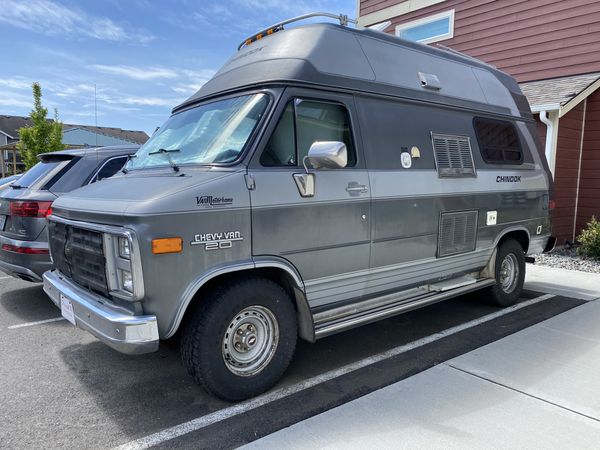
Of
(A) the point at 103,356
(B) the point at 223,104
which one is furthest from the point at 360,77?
(A) the point at 103,356

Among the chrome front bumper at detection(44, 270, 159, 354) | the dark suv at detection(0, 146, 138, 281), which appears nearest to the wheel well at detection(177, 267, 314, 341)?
the chrome front bumper at detection(44, 270, 159, 354)

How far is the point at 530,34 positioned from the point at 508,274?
24.3ft

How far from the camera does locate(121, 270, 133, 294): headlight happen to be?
9.39ft

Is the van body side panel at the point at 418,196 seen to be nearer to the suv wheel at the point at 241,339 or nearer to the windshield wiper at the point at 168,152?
the suv wheel at the point at 241,339

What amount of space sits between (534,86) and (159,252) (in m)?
9.95

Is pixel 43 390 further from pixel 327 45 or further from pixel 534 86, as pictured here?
pixel 534 86

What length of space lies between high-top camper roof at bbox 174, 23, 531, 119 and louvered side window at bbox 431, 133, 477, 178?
404 millimetres

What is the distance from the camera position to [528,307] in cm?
571

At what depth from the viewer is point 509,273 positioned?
19.0 feet

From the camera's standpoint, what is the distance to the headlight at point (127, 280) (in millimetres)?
2861

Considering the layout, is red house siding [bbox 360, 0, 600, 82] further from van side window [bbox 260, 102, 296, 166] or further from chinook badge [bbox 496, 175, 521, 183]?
van side window [bbox 260, 102, 296, 166]

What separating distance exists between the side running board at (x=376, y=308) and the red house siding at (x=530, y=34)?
24.9ft

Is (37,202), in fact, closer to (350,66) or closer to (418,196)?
(350,66)

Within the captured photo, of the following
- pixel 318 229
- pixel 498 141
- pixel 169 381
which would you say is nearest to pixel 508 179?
pixel 498 141
